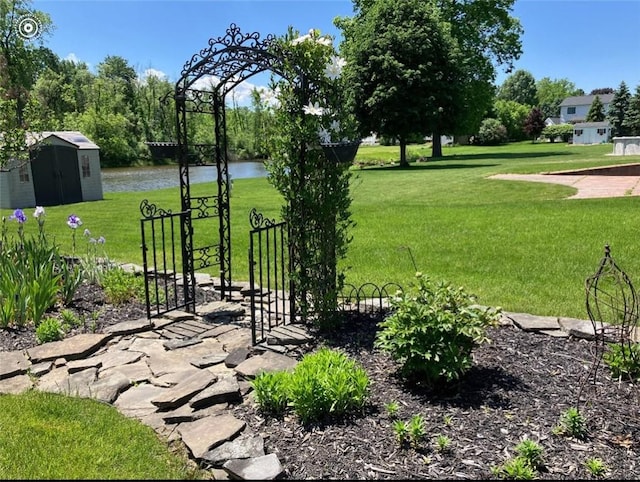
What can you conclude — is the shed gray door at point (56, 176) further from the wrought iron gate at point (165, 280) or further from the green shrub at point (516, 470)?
the green shrub at point (516, 470)

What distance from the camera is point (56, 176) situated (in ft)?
45.5

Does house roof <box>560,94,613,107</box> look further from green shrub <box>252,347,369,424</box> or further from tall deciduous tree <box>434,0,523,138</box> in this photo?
green shrub <box>252,347,369,424</box>

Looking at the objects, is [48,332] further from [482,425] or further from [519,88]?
[519,88]

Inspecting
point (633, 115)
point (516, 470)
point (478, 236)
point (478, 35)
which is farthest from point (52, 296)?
point (633, 115)

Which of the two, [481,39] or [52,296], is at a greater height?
[481,39]

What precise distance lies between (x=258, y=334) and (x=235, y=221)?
667 cm

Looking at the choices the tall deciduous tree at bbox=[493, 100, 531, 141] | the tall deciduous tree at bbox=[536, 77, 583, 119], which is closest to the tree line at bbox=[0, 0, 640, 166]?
the tall deciduous tree at bbox=[493, 100, 531, 141]

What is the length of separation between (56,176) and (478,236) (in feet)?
39.1

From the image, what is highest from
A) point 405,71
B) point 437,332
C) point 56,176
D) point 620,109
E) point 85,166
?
point 405,71

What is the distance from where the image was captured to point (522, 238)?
7.29 meters

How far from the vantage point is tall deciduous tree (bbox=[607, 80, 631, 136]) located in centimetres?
3950

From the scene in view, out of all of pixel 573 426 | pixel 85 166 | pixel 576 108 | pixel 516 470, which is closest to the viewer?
pixel 516 470

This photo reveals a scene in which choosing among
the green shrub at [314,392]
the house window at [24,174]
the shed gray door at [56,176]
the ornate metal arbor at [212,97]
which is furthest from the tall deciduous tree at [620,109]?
the green shrub at [314,392]

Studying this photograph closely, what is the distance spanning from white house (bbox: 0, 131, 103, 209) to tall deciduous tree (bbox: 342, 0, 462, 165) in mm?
11699
